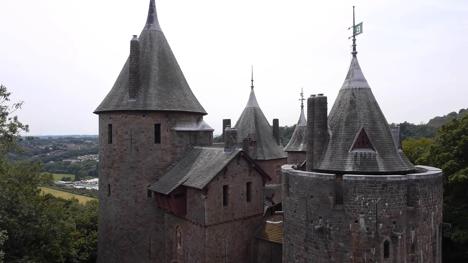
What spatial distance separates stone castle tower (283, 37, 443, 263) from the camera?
14758mm

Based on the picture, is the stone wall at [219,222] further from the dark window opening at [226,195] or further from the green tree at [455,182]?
the green tree at [455,182]

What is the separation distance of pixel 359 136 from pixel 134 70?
14.0m

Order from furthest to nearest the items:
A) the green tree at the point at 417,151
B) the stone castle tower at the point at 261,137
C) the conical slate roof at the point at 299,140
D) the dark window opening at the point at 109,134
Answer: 1. the conical slate roof at the point at 299,140
2. the green tree at the point at 417,151
3. the stone castle tower at the point at 261,137
4. the dark window opening at the point at 109,134

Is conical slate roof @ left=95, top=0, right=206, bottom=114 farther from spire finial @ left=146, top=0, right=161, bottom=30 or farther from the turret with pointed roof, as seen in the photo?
the turret with pointed roof

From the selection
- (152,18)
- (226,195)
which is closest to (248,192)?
(226,195)

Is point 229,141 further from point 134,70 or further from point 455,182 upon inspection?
point 455,182

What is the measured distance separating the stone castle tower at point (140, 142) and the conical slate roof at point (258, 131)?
668cm

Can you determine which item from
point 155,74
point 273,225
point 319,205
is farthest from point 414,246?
point 155,74

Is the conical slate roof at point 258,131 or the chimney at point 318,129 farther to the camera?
the conical slate roof at point 258,131

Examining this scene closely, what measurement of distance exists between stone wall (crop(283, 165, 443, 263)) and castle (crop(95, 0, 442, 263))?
0.13 ft

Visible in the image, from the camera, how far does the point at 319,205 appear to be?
15664 mm

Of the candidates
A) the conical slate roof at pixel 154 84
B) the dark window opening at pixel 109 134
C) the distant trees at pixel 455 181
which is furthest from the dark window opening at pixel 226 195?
the distant trees at pixel 455 181

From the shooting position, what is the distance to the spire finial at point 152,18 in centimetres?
2528

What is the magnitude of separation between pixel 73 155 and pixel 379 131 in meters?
130
